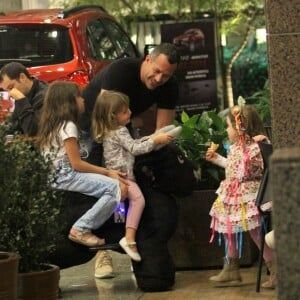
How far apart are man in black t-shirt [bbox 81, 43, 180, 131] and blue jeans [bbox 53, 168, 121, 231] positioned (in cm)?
53

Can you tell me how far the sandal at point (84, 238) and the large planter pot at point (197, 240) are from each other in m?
1.00

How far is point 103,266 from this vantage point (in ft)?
27.0

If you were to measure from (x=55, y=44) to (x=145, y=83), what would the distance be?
200 inches

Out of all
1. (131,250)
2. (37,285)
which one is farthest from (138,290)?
(37,285)

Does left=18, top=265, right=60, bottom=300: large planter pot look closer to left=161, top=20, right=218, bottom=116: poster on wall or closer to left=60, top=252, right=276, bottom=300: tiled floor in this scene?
left=60, top=252, right=276, bottom=300: tiled floor

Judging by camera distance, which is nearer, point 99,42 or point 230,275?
point 230,275

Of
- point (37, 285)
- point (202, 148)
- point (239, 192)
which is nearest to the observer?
point (37, 285)

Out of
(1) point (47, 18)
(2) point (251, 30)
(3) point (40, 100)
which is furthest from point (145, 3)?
(3) point (40, 100)

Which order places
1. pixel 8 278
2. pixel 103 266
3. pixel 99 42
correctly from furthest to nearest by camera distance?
pixel 99 42, pixel 103 266, pixel 8 278

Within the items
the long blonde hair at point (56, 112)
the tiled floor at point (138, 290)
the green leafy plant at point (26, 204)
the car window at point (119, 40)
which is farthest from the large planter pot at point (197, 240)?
the car window at point (119, 40)

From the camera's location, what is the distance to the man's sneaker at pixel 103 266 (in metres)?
8.21

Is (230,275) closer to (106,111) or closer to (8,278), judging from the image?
(106,111)

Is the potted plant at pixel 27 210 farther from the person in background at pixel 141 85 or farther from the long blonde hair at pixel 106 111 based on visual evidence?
the person in background at pixel 141 85

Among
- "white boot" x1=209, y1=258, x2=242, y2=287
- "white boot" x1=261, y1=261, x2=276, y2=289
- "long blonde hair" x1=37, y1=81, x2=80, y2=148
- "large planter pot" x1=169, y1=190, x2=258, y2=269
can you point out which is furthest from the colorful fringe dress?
"long blonde hair" x1=37, y1=81, x2=80, y2=148
